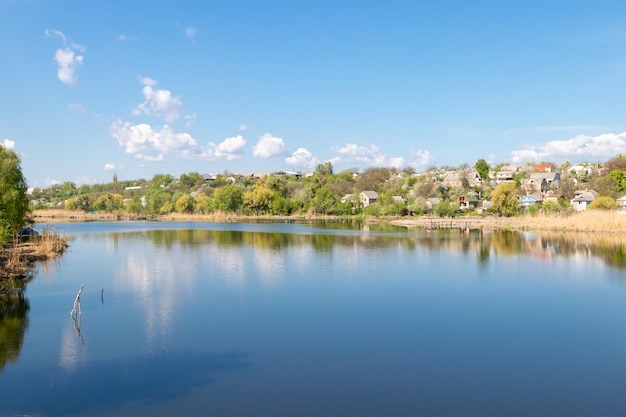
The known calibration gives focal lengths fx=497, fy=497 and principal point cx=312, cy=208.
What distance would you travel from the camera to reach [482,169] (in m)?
87.2

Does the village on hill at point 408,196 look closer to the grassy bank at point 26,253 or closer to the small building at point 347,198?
the small building at point 347,198

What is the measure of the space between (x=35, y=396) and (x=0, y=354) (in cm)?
298

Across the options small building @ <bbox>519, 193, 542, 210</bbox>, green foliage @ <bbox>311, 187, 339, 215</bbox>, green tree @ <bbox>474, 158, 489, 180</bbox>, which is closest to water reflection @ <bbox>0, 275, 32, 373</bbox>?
small building @ <bbox>519, 193, 542, 210</bbox>

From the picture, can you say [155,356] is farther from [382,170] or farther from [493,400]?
[382,170]

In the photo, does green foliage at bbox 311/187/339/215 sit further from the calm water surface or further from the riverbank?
the calm water surface

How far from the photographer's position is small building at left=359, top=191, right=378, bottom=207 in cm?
7756

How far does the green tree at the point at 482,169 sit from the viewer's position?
86688 millimetres

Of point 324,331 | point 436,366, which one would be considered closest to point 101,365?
point 324,331

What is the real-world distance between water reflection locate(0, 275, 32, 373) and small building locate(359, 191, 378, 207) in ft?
198

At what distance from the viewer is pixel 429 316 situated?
14781 millimetres

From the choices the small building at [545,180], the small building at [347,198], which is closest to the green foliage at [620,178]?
the small building at [545,180]

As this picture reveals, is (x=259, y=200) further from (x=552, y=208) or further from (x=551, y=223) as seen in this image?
(x=551, y=223)

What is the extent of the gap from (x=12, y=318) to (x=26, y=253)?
12.9 metres

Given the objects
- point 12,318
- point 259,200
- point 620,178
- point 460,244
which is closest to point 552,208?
point 620,178
